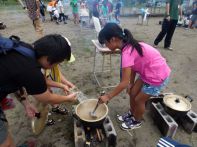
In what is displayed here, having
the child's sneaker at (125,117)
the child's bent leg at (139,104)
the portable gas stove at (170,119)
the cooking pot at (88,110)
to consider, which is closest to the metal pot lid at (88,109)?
the cooking pot at (88,110)

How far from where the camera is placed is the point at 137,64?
2467 mm

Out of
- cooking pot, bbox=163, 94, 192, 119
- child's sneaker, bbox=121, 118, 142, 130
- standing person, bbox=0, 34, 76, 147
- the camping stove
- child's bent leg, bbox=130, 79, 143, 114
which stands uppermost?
standing person, bbox=0, 34, 76, 147

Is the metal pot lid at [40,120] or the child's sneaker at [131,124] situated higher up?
the metal pot lid at [40,120]

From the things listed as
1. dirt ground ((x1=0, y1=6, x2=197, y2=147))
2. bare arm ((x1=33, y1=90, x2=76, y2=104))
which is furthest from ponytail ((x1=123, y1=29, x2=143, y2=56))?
dirt ground ((x1=0, y1=6, x2=197, y2=147))

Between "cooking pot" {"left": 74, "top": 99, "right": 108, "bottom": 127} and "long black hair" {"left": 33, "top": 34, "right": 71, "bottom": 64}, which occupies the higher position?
"long black hair" {"left": 33, "top": 34, "right": 71, "bottom": 64}

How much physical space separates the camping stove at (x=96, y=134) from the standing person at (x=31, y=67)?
2.88ft

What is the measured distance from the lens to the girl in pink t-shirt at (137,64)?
225 centimetres

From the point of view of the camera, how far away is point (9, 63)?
4.71 feet

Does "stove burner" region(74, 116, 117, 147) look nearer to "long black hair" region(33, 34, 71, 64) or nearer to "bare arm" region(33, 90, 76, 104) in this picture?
"bare arm" region(33, 90, 76, 104)

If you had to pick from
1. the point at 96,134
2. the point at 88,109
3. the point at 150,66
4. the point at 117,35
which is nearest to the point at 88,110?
the point at 88,109

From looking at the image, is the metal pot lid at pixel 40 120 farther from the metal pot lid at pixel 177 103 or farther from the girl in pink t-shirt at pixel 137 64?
the metal pot lid at pixel 177 103

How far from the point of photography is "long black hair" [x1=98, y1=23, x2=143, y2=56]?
2.23 m

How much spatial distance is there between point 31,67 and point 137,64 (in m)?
1.45

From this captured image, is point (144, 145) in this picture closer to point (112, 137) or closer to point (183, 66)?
point (112, 137)
